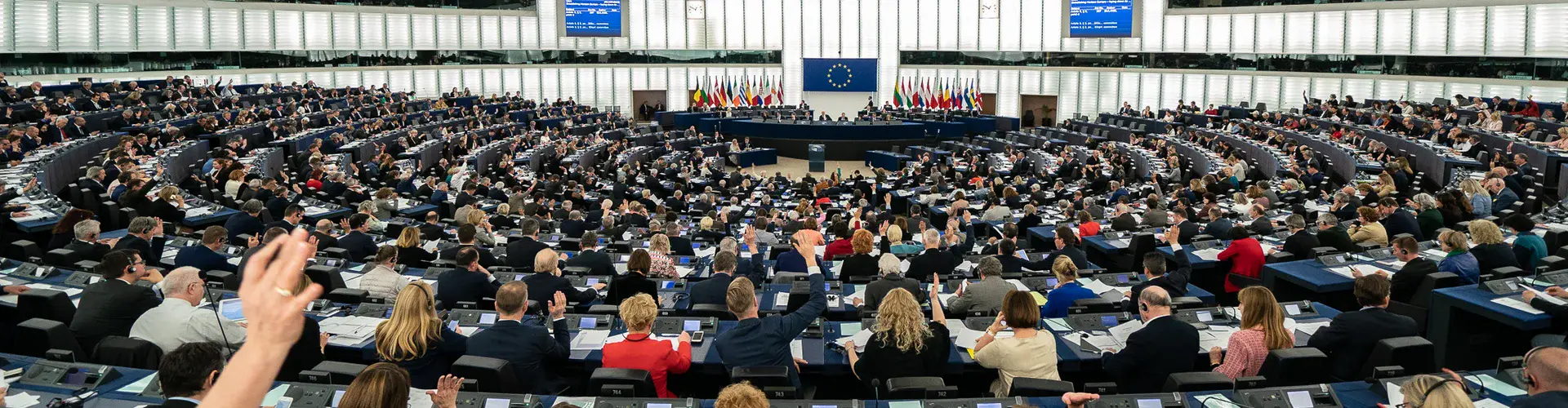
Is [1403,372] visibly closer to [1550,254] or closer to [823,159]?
[1550,254]

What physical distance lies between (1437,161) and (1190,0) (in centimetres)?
2170

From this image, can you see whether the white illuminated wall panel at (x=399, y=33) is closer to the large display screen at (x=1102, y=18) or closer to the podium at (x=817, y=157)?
the podium at (x=817, y=157)

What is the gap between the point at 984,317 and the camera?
7598mm

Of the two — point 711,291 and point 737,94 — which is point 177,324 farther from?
point 737,94

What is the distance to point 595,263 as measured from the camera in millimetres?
10133

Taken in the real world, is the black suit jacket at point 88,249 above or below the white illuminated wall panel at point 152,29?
below

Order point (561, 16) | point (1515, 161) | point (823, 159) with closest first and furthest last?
point (1515, 161) < point (823, 159) < point (561, 16)

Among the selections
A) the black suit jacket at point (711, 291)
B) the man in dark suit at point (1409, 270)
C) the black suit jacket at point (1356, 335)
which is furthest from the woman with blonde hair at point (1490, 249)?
the black suit jacket at point (711, 291)

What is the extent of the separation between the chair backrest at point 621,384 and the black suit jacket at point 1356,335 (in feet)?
14.9

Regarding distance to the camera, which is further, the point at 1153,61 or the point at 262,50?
the point at 1153,61

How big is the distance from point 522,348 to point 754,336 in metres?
1.49

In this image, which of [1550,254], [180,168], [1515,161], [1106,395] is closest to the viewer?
[1106,395]

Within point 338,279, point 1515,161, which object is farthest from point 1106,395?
point 1515,161

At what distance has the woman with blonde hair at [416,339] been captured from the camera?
605 cm
